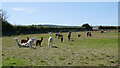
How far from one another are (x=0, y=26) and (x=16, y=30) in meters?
6.36

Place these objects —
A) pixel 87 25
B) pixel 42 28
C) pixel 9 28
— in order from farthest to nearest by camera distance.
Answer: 1. pixel 87 25
2. pixel 42 28
3. pixel 9 28

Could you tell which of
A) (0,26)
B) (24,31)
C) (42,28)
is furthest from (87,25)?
(0,26)

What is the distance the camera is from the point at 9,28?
51.7 metres

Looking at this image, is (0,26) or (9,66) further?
(0,26)

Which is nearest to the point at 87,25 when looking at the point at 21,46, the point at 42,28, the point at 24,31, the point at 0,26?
the point at 42,28

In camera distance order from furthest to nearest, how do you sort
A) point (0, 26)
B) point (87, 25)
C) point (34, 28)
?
point (87, 25), point (34, 28), point (0, 26)

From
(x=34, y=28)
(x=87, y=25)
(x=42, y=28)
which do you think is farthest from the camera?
(x=87, y=25)

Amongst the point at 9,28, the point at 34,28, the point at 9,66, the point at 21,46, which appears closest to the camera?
the point at 9,66

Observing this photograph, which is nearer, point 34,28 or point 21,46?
point 21,46

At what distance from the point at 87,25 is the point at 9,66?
9741cm

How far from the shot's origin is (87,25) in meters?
103

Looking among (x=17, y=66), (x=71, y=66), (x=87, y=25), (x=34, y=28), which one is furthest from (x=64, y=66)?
(x=87, y=25)

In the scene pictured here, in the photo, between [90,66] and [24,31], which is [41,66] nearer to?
[90,66]

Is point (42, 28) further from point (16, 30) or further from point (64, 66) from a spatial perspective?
point (64, 66)
